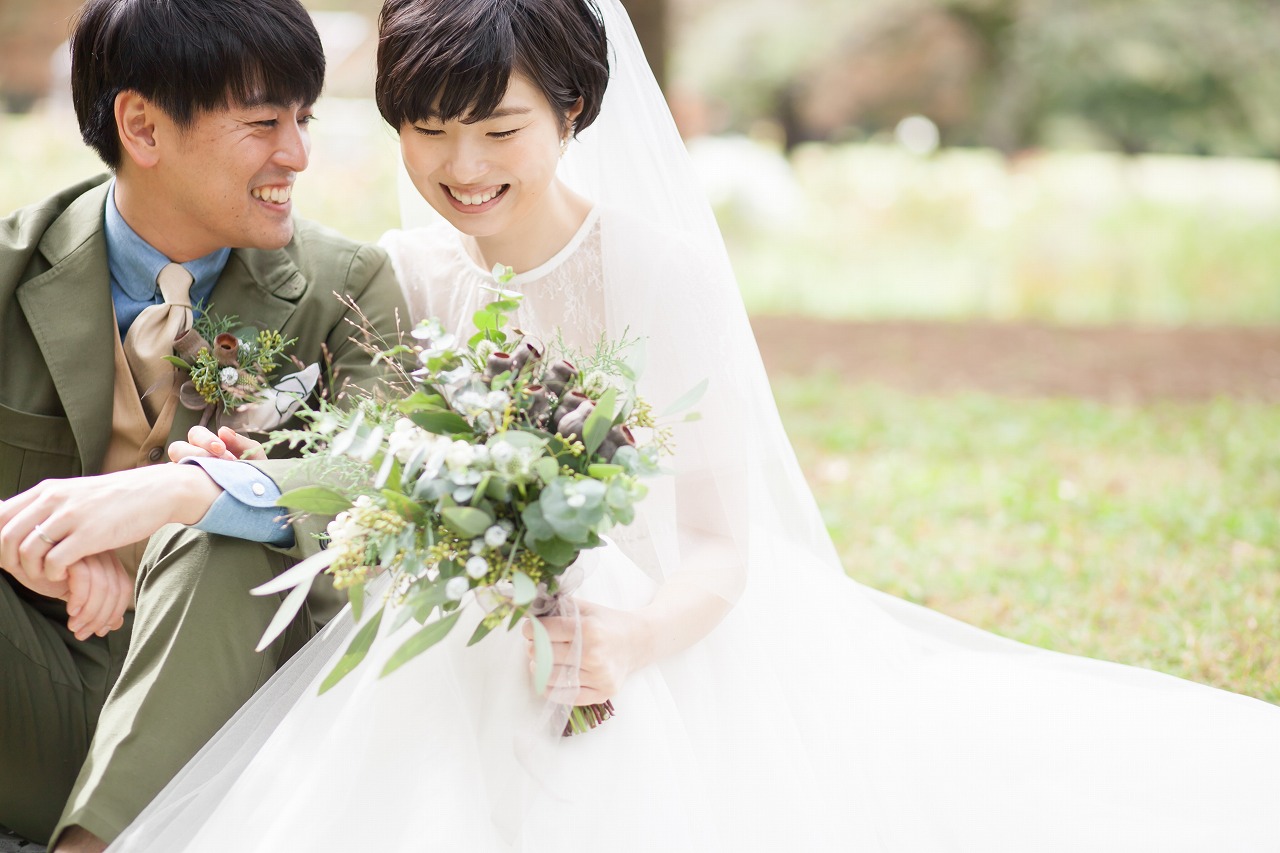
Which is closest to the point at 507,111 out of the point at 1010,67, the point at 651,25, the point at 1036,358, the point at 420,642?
the point at 420,642

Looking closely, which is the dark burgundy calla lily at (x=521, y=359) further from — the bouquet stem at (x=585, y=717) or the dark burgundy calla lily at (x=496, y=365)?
the bouquet stem at (x=585, y=717)

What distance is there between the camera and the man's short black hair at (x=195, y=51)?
2789 millimetres

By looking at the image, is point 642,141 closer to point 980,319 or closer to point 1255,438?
point 1255,438

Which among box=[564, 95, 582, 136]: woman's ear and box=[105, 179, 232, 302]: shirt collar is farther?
box=[105, 179, 232, 302]: shirt collar

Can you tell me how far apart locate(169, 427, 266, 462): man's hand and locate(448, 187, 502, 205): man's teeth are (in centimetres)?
72

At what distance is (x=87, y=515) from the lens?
2.28 meters

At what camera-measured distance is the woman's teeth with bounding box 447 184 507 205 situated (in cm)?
273

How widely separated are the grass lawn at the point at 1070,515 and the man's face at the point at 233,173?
9.23 feet

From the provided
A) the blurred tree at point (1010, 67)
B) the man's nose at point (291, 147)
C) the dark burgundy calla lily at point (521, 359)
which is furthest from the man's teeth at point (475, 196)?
the blurred tree at point (1010, 67)

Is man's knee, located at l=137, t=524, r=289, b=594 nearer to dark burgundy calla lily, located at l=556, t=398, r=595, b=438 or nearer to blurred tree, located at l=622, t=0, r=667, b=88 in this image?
dark burgundy calla lily, located at l=556, t=398, r=595, b=438

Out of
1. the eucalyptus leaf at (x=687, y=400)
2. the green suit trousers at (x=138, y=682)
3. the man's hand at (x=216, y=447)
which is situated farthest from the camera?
the man's hand at (x=216, y=447)

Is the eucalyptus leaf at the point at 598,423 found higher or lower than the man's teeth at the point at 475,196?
lower

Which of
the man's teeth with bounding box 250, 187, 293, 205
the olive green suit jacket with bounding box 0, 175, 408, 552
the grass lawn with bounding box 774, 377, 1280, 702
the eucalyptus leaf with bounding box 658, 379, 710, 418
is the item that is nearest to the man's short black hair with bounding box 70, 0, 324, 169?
the man's teeth with bounding box 250, 187, 293, 205

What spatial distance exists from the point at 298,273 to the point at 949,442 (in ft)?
15.4
